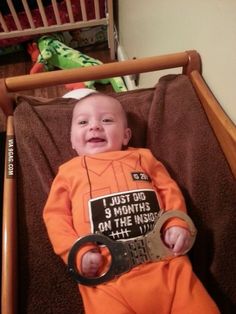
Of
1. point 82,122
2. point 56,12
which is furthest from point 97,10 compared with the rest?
point 82,122

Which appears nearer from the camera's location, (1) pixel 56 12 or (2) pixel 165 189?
(2) pixel 165 189

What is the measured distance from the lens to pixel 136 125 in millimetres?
1059

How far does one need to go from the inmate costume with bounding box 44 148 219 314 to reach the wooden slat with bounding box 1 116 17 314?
0.33 ft

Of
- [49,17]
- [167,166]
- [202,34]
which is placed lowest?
[167,166]

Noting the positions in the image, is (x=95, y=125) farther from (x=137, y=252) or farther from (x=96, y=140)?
(x=137, y=252)

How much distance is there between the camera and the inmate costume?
0.63 m

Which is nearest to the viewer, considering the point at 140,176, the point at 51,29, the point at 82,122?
the point at 140,176

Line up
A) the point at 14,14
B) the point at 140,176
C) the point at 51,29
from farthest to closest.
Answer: the point at 51,29 < the point at 14,14 < the point at 140,176

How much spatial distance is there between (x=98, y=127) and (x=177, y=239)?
0.39 m

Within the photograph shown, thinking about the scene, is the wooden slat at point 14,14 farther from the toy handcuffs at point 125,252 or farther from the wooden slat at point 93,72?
the toy handcuffs at point 125,252

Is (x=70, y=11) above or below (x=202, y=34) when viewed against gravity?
above

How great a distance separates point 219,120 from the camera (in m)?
0.89

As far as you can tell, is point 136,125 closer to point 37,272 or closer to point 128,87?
point 37,272

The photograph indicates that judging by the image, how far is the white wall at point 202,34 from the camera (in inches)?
32.2
